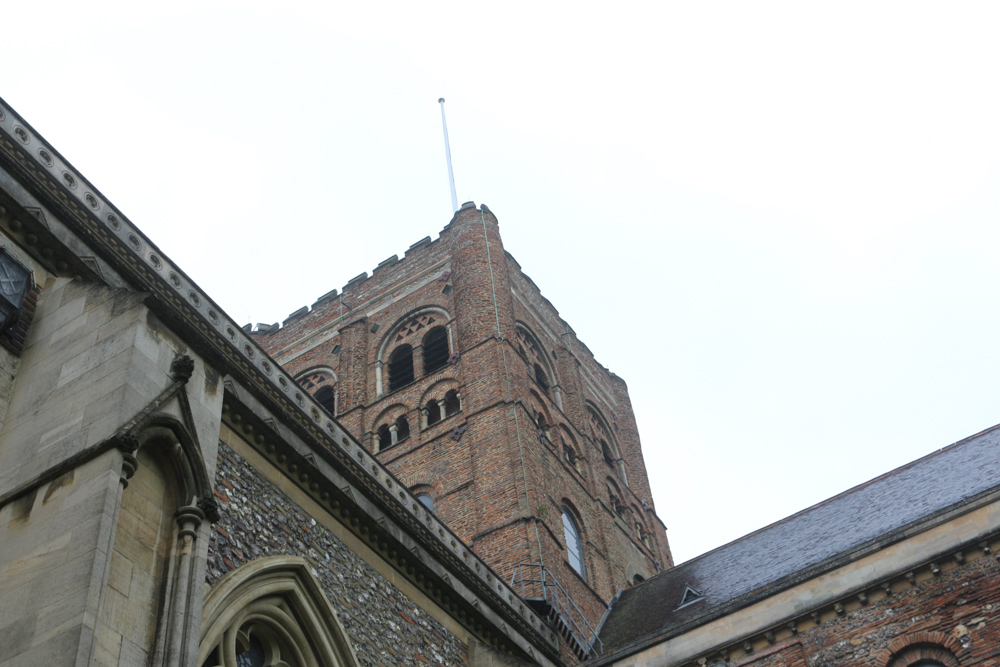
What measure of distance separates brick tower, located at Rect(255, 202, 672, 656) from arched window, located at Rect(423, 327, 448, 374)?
0.16ft

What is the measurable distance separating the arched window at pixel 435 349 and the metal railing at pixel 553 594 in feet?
32.0

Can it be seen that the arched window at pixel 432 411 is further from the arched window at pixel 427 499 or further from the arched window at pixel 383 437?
the arched window at pixel 427 499

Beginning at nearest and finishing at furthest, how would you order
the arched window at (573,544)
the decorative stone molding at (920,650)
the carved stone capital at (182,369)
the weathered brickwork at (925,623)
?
the carved stone capital at (182,369) < the weathered brickwork at (925,623) < the decorative stone molding at (920,650) < the arched window at (573,544)

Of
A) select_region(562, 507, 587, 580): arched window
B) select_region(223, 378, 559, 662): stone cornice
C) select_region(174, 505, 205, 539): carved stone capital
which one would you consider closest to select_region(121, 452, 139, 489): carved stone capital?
select_region(174, 505, 205, 539): carved stone capital

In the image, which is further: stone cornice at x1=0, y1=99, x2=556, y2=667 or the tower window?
the tower window

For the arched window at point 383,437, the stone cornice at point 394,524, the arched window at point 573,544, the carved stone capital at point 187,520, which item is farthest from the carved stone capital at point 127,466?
the arched window at point 383,437

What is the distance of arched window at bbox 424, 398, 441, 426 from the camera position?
33.0 meters

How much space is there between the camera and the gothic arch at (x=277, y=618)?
11.0 meters

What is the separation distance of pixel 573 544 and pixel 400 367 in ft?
31.0

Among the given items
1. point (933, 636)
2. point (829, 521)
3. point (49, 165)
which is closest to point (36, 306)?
point (49, 165)

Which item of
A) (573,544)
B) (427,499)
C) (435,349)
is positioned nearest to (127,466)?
(427,499)

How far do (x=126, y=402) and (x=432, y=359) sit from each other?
25.5 metres

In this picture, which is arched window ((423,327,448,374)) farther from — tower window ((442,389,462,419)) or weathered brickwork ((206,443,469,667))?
weathered brickwork ((206,443,469,667))

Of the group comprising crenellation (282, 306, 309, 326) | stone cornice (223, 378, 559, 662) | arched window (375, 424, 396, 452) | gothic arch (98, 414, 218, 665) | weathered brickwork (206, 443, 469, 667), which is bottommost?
gothic arch (98, 414, 218, 665)
